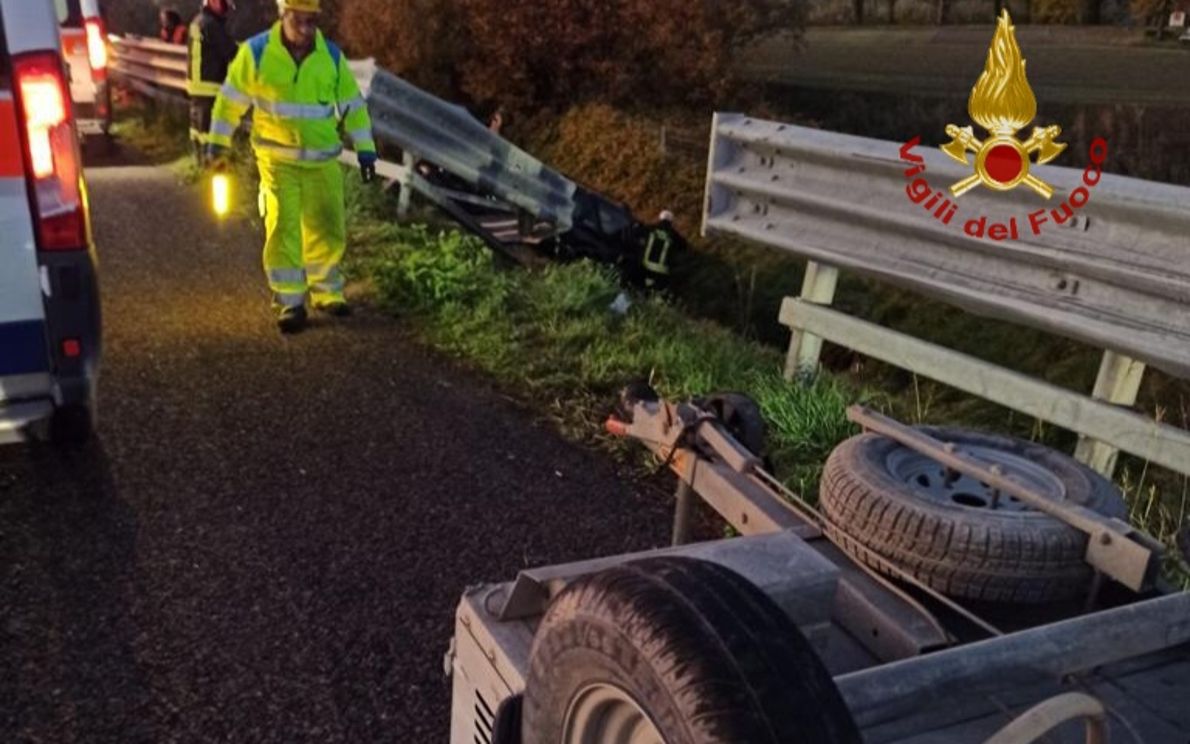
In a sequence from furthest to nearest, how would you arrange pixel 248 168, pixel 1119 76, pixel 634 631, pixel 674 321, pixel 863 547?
pixel 1119 76 < pixel 248 168 < pixel 674 321 < pixel 863 547 < pixel 634 631

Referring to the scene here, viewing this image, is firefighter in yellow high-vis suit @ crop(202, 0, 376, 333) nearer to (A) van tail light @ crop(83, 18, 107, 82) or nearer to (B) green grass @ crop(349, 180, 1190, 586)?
(B) green grass @ crop(349, 180, 1190, 586)

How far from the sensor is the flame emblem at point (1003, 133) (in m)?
4.16

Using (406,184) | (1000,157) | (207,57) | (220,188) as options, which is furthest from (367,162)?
(207,57)

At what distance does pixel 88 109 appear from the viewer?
1423 centimetres

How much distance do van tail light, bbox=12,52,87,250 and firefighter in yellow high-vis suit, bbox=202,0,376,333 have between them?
7.99 feet

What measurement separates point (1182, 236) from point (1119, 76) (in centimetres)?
1660

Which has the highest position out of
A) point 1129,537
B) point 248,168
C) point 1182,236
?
point 1182,236

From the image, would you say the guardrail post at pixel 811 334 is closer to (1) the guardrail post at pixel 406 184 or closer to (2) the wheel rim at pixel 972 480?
(2) the wheel rim at pixel 972 480

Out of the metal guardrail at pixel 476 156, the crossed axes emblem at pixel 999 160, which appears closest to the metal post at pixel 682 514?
the crossed axes emblem at pixel 999 160

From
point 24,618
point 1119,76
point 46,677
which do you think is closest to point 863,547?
point 46,677

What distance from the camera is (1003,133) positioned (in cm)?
471

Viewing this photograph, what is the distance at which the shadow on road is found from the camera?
3.01 meters

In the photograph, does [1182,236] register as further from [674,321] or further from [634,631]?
[674,321]

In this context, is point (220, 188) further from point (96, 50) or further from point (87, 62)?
point (96, 50)
